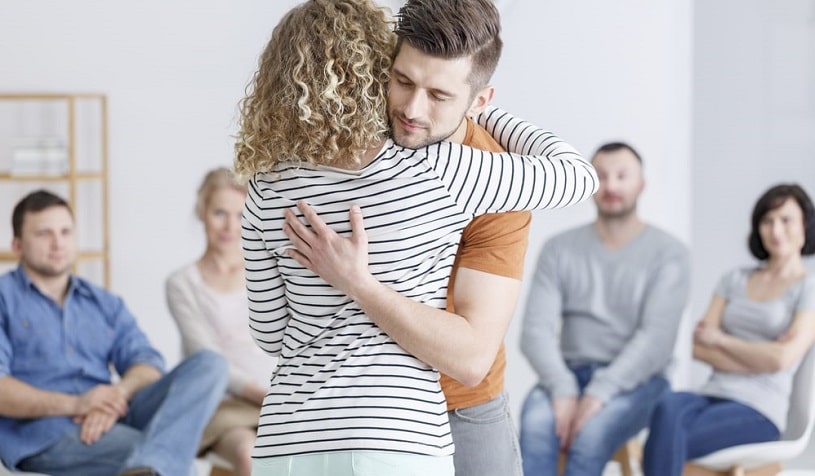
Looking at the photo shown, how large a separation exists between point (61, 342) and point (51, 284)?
0.66 feet

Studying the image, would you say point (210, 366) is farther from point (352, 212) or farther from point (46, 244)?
point (352, 212)

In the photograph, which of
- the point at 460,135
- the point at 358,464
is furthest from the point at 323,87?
the point at 358,464

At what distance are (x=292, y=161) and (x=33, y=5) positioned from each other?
381 cm

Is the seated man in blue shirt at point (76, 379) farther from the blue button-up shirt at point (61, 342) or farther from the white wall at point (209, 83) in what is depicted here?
the white wall at point (209, 83)

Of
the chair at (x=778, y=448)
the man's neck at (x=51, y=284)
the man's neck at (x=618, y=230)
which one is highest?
the man's neck at (x=618, y=230)

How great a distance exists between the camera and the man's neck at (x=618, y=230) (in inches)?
147

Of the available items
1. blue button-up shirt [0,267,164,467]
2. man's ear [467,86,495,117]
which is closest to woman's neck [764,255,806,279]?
blue button-up shirt [0,267,164,467]

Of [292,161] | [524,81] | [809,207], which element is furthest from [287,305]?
[524,81]

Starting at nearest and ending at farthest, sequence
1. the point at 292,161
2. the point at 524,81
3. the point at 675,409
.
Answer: the point at 292,161 < the point at 675,409 < the point at 524,81

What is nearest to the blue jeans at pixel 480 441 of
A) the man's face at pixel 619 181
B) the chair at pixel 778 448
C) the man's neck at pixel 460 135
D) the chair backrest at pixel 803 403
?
the man's neck at pixel 460 135

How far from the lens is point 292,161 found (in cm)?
128

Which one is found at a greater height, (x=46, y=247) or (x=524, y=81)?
(x=524, y=81)

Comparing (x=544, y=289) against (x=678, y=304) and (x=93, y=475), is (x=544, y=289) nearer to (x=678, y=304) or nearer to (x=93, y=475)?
(x=678, y=304)

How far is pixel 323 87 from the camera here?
1.24 m
